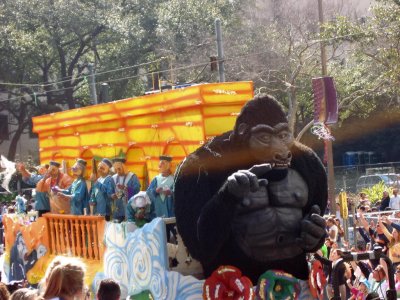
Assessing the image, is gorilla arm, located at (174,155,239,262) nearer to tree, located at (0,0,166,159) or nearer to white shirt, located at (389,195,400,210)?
white shirt, located at (389,195,400,210)

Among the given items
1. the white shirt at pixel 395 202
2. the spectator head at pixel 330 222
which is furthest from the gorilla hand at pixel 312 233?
the white shirt at pixel 395 202

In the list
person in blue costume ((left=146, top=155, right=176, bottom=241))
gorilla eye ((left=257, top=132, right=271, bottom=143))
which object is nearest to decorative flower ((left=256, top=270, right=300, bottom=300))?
gorilla eye ((left=257, top=132, right=271, bottom=143))

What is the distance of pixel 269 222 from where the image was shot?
780cm

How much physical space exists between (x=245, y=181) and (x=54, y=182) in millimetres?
5319

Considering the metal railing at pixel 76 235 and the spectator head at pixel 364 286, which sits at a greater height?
the metal railing at pixel 76 235

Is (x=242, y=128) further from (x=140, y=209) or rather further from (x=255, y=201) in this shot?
(x=140, y=209)

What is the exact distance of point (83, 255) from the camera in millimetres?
10703

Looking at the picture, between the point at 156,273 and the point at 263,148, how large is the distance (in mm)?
1785

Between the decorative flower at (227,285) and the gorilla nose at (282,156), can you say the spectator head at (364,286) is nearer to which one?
the decorative flower at (227,285)

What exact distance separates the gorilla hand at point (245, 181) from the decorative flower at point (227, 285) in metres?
0.81

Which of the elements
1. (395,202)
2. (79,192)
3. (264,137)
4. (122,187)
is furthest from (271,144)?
(395,202)

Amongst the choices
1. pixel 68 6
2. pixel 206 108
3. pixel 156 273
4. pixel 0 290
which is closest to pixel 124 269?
pixel 156 273

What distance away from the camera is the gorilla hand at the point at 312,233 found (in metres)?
7.73

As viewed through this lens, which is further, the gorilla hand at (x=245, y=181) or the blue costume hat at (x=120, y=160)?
the blue costume hat at (x=120, y=160)
